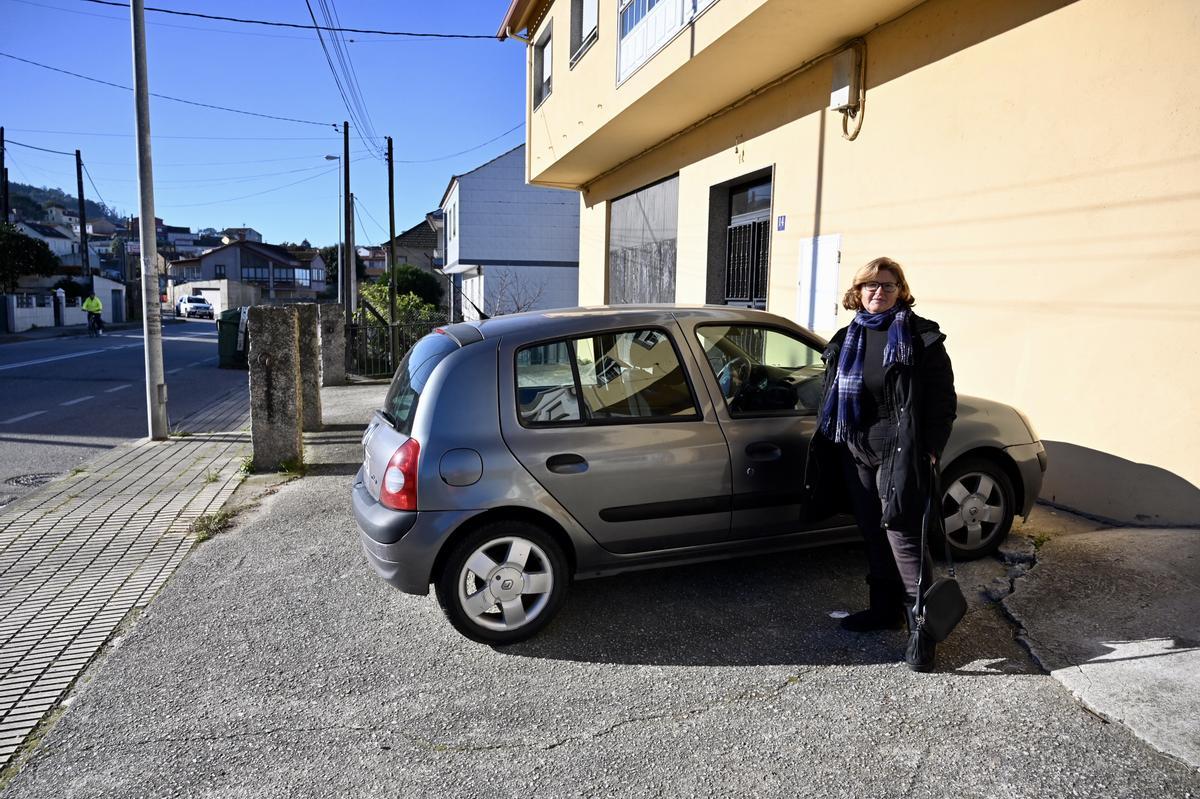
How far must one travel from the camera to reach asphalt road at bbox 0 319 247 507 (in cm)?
810

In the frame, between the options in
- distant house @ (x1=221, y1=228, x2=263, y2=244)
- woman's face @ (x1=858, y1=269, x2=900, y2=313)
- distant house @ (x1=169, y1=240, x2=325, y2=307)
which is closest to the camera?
woman's face @ (x1=858, y1=269, x2=900, y2=313)

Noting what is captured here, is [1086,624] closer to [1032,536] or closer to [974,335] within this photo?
[1032,536]

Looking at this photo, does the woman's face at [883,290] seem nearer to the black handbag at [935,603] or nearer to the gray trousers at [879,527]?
the gray trousers at [879,527]

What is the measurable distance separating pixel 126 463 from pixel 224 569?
3895mm

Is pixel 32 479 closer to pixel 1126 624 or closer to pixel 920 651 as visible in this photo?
pixel 920 651

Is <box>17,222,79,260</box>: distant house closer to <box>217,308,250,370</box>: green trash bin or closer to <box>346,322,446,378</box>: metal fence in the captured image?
<box>217,308,250,370</box>: green trash bin

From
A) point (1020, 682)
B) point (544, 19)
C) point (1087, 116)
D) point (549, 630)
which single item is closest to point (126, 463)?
point (549, 630)

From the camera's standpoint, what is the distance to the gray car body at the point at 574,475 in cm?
358

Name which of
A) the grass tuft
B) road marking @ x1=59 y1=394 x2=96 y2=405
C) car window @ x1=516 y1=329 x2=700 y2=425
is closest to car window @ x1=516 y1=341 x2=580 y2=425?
car window @ x1=516 y1=329 x2=700 y2=425

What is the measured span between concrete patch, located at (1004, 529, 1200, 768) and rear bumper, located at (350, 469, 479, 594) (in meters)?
2.74

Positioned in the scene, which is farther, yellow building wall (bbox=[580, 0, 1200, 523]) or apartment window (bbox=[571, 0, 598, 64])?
apartment window (bbox=[571, 0, 598, 64])

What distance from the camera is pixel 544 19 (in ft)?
49.8

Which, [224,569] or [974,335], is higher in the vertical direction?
[974,335]

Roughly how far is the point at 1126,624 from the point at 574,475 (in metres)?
2.72
